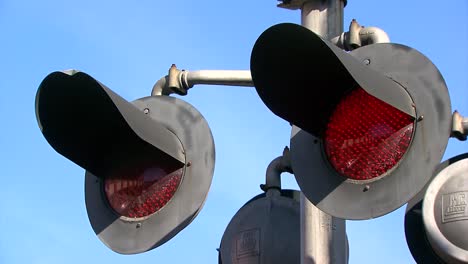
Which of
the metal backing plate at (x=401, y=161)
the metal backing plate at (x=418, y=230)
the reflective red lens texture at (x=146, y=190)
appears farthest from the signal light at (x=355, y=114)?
the reflective red lens texture at (x=146, y=190)

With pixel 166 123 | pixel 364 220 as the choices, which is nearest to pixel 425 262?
pixel 364 220

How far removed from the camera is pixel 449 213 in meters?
4.47

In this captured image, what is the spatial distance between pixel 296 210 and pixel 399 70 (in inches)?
46.0

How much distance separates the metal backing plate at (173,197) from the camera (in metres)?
4.75

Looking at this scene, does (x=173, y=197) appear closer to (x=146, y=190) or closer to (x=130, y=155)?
(x=146, y=190)

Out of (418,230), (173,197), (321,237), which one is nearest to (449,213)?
(418,230)

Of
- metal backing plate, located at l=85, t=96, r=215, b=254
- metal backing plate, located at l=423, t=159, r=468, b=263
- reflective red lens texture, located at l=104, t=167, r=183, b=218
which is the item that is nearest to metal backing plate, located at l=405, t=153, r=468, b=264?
metal backing plate, located at l=423, t=159, r=468, b=263

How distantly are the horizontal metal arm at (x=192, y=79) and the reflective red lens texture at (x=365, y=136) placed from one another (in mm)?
935

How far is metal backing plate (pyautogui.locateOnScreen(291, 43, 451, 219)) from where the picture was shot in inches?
156

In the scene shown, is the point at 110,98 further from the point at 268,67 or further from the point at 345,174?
the point at 345,174

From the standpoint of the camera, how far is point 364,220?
4.05m

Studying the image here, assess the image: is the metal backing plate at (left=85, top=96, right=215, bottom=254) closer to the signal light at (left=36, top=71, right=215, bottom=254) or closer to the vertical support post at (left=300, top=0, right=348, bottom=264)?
the signal light at (left=36, top=71, right=215, bottom=254)

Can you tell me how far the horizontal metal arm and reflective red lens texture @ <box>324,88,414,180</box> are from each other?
0.93m

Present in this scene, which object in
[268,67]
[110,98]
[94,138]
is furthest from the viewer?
[94,138]
